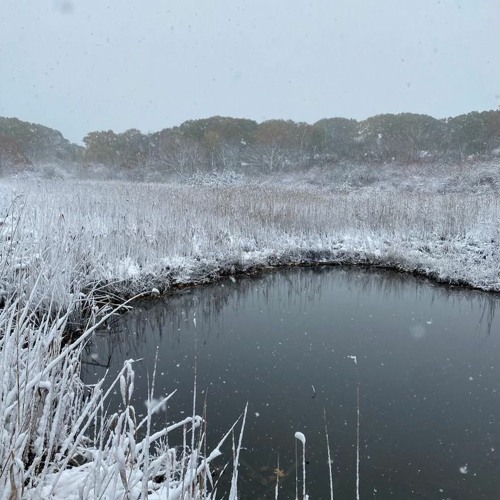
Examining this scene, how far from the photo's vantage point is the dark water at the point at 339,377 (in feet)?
7.80

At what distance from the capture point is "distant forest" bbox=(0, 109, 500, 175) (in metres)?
23.9

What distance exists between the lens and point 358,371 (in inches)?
139

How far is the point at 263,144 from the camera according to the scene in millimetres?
26078

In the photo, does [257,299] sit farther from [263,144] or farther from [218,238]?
[263,144]

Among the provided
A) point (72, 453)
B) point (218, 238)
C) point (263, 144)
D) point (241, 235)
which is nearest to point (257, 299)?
point (218, 238)

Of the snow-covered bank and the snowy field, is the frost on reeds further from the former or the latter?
the snow-covered bank

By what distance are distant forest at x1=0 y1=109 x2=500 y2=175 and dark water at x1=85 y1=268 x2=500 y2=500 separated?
1962cm

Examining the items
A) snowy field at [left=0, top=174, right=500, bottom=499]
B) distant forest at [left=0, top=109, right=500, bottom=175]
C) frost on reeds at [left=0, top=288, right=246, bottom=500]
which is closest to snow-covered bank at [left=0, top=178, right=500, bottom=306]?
snowy field at [left=0, top=174, right=500, bottom=499]

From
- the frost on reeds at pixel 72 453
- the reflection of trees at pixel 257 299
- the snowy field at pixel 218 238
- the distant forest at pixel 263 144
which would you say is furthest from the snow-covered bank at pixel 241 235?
the distant forest at pixel 263 144

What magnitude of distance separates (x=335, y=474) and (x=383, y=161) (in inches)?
908

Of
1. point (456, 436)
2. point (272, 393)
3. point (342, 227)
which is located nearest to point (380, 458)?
point (456, 436)

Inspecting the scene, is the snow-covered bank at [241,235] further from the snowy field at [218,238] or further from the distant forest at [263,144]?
the distant forest at [263,144]

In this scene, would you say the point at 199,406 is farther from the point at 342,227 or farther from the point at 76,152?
the point at 76,152

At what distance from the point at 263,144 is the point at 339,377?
952 inches
